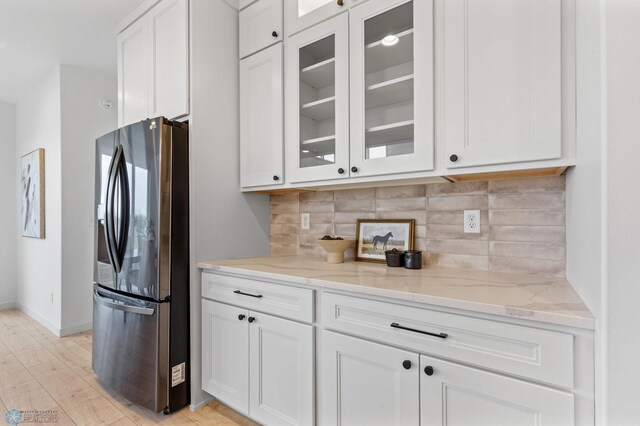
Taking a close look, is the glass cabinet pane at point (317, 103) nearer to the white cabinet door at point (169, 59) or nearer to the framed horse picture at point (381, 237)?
Result: the framed horse picture at point (381, 237)

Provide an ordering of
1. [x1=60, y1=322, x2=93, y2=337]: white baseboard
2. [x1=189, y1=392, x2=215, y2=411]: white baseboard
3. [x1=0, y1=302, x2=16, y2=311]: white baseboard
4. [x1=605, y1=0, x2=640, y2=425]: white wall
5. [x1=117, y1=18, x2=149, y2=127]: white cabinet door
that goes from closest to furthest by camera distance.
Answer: [x1=605, y1=0, x2=640, y2=425]: white wall, [x1=189, y1=392, x2=215, y2=411]: white baseboard, [x1=117, y1=18, x2=149, y2=127]: white cabinet door, [x1=60, y1=322, x2=93, y2=337]: white baseboard, [x1=0, y1=302, x2=16, y2=311]: white baseboard

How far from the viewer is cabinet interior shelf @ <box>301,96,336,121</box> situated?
1.69 m

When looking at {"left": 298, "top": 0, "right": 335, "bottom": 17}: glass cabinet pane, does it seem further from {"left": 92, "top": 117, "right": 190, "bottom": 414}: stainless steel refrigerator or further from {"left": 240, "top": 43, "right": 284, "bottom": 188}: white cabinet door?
{"left": 92, "top": 117, "right": 190, "bottom": 414}: stainless steel refrigerator

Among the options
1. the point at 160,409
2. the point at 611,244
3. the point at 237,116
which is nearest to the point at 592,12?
the point at 611,244

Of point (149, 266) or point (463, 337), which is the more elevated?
point (149, 266)

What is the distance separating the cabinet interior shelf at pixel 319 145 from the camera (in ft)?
5.57

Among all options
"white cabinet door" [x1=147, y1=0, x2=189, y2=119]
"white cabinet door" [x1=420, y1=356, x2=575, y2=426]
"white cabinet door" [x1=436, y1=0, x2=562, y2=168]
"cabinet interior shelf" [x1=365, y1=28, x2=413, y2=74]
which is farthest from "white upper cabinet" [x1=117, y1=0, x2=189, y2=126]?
"white cabinet door" [x1=420, y1=356, x2=575, y2=426]

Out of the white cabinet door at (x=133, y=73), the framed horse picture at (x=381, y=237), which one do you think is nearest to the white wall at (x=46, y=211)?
the white cabinet door at (x=133, y=73)

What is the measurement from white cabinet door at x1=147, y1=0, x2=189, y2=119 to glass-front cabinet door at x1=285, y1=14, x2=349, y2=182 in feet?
2.03

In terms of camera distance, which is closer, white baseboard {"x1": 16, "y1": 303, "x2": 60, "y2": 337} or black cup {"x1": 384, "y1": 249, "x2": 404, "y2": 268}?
black cup {"x1": 384, "y1": 249, "x2": 404, "y2": 268}

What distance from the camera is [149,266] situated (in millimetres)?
1752

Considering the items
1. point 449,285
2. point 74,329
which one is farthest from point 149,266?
point 74,329

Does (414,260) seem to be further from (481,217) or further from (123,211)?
(123,211)

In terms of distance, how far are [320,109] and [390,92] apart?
1.32 ft
